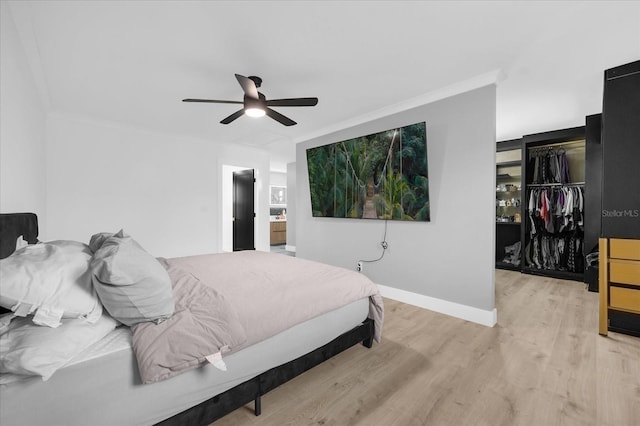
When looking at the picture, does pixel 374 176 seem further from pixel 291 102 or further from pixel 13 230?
pixel 13 230

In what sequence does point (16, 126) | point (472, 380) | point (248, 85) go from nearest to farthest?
point (472, 380), point (16, 126), point (248, 85)

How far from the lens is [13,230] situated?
1.72m

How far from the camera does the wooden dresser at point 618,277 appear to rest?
2.40 m

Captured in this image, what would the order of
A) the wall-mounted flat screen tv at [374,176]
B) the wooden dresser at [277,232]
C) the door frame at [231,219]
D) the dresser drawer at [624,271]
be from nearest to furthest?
the dresser drawer at [624,271]
the wall-mounted flat screen tv at [374,176]
the door frame at [231,219]
the wooden dresser at [277,232]

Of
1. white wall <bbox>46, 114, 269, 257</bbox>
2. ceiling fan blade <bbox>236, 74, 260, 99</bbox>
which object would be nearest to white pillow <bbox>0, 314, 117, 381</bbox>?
ceiling fan blade <bbox>236, 74, 260, 99</bbox>

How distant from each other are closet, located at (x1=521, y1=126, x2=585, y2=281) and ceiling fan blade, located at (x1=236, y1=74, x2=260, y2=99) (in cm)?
475

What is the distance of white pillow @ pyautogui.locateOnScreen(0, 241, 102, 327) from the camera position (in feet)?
3.38

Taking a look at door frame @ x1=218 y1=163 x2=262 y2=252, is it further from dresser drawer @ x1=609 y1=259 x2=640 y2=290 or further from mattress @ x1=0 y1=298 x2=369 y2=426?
dresser drawer @ x1=609 y1=259 x2=640 y2=290

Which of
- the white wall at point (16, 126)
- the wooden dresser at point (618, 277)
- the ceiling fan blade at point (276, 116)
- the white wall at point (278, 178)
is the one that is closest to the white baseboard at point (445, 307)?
the wooden dresser at point (618, 277)

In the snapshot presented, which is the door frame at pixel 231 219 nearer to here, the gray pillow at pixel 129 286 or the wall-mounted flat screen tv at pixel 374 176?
the wall-mounted flat screen tv at pixel 374 176

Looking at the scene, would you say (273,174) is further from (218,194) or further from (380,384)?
(380,384)

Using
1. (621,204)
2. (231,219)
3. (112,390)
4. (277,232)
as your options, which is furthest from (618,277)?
(277,232)

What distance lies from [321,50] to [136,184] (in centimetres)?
370

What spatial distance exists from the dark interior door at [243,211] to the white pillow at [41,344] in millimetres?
4794
